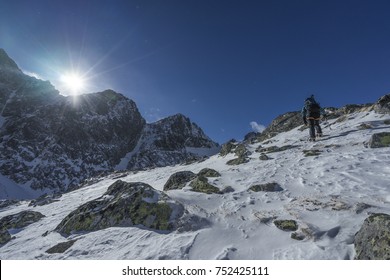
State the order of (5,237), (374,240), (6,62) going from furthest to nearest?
(6,62)
(5,237)
(374,240)

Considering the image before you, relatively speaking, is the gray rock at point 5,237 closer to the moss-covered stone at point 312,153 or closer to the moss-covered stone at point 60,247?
the moss-covered stone at point 60,247

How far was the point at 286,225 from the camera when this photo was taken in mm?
8922

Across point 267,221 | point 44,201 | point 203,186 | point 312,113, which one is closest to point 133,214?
point 203,186

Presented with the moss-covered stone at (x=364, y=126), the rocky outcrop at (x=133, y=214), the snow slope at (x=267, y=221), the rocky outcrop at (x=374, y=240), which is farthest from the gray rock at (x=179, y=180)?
the moss-covered stone at (x=364, y=126)

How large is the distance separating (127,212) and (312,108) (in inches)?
657

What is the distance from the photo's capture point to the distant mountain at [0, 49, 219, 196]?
11644 centimetres

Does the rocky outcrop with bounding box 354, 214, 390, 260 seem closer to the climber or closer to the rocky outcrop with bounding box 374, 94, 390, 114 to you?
the climber

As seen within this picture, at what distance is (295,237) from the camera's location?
8.27m

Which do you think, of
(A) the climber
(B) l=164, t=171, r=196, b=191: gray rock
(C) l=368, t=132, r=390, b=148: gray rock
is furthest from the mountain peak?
(C) l=368, t=132, r=390, b=148: gray rock

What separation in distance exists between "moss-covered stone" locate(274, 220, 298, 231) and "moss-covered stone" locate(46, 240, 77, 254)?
288 inches

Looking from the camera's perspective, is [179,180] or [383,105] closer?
[179,180]

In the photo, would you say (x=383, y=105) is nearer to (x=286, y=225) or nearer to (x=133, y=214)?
(x=286, y=225)

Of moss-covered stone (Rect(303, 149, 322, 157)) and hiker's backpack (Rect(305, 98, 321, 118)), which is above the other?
hiker's backpack (Rect(305, 98, 321, 118))
